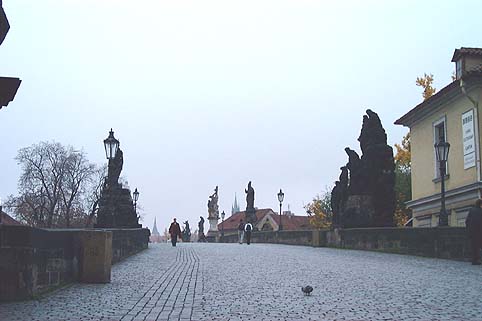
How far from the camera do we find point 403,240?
21734mm

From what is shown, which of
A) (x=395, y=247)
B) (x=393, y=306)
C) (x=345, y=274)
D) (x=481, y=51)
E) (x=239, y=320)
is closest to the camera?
(x=239, y=320)

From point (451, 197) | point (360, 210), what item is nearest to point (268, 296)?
point (360, 210)

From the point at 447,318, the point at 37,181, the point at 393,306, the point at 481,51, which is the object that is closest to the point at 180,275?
the point at 393,306

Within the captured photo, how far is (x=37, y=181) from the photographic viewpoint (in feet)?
215

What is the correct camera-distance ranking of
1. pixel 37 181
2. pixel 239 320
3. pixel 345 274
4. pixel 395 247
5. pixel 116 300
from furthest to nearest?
pixel 37 181 < pixel 395 247 < pixel 345 274 < pixel 116 300 < pixel 239 320

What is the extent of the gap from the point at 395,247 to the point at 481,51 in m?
13.8

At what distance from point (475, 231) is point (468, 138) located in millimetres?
14745

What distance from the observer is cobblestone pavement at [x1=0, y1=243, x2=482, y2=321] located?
770 centimetres

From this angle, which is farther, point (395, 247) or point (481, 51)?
point (481, 51)

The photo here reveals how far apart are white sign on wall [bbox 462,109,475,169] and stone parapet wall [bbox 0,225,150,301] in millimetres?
22615

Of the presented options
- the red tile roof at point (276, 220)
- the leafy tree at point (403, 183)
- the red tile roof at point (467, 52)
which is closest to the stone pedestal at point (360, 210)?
the red tile roof at point (467, 52)

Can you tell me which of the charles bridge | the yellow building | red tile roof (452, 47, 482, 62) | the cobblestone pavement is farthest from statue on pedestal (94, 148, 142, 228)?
red tile roof (452, 47, 482, 62)

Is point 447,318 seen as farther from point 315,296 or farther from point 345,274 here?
point 345,274

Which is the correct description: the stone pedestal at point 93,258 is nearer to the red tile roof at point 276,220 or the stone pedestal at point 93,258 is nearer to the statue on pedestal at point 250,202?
the statue on pedestal at point 250,202
